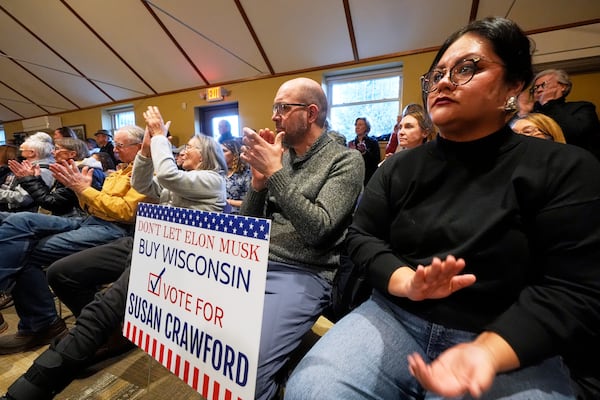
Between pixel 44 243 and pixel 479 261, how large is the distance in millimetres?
2017

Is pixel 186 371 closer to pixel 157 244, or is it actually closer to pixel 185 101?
pixel 157 244

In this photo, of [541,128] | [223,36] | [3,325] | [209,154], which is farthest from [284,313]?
[223,36]

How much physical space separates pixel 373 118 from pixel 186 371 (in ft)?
14.9

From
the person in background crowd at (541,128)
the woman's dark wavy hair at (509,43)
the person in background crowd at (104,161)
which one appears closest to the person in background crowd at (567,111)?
the person in background crowd at (541,128)

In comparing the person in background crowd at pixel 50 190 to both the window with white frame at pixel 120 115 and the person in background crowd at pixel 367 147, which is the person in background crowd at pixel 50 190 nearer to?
the person in background crowd at pixel 367 147

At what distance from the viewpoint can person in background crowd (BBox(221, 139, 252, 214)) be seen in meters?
2.56

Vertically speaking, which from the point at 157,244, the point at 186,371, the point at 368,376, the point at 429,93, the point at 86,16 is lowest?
the point at 186,371

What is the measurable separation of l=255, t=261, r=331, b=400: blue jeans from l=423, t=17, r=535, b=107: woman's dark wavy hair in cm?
81

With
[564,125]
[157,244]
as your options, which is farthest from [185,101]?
[564,125]

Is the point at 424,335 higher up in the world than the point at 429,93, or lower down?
lower down

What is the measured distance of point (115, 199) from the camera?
1537 mm

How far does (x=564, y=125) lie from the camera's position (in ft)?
5.57

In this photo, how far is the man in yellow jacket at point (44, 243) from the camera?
4.74 feet

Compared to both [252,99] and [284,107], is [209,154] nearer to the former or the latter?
[284,107]
